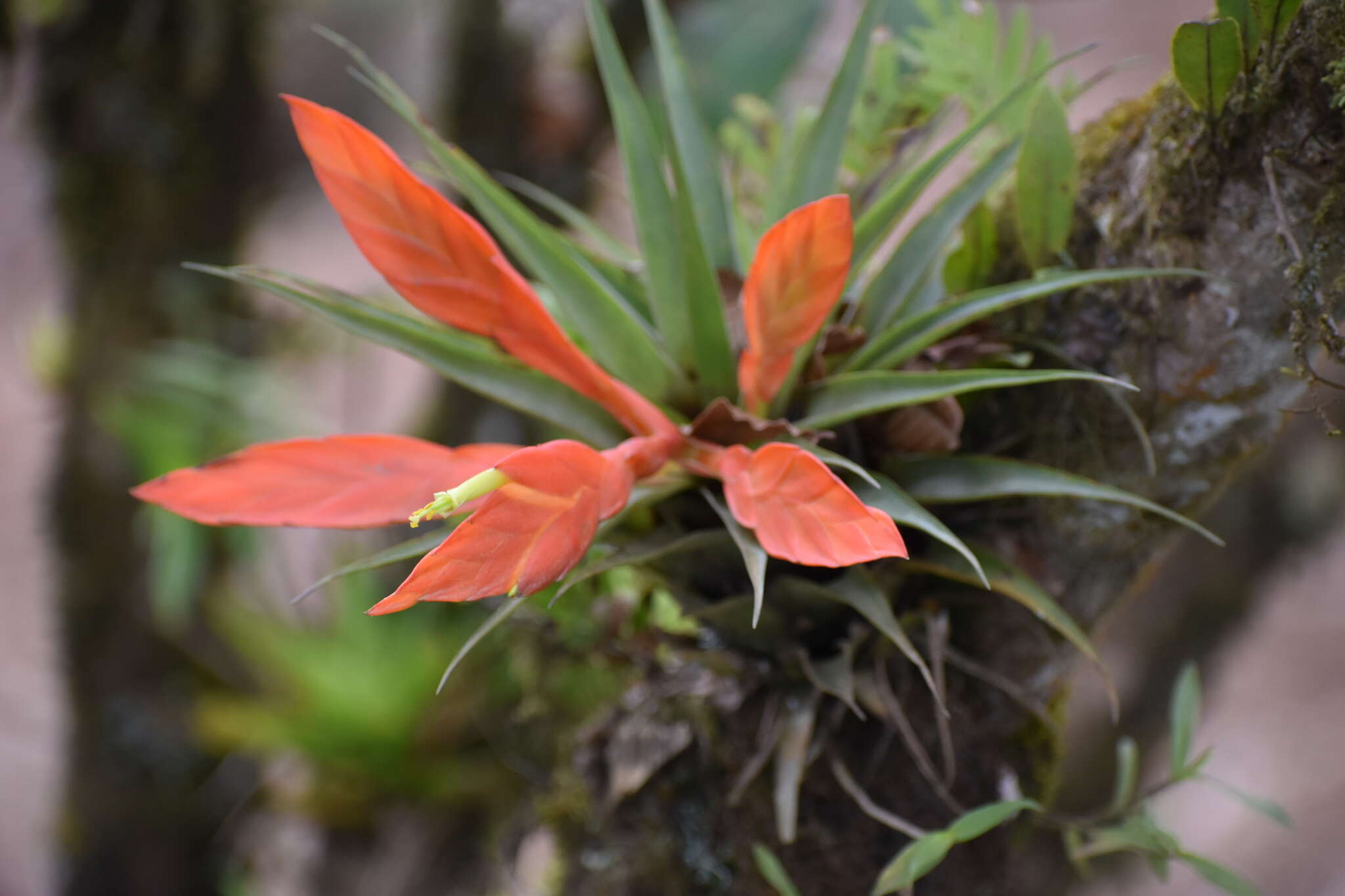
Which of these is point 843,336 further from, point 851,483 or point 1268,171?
point 1268,171

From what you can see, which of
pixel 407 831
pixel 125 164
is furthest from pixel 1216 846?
pixel 125 164

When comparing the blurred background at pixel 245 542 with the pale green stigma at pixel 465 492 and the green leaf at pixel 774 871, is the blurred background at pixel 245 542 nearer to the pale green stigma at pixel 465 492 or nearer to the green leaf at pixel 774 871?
the green leaf at pixel 774 871

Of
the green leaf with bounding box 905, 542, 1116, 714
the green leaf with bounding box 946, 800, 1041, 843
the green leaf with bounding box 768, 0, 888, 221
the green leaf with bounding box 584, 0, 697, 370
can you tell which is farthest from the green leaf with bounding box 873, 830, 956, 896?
the green leaf with bounding box 768, 0, 888, 221

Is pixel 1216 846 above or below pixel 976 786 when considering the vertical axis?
below

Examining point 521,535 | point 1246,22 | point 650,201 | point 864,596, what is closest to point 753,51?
point 650,201

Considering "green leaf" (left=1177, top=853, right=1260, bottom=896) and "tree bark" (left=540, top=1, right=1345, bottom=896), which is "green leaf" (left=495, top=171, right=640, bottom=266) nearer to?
"tree bark" (left=540, top=1, right=1345, bottom=896)

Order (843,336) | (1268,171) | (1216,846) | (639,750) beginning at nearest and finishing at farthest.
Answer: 1. (1268,171)
2. (843,336)
3. (639,750)
4. (1216,846)

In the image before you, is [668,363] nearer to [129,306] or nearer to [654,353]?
[654,353]
